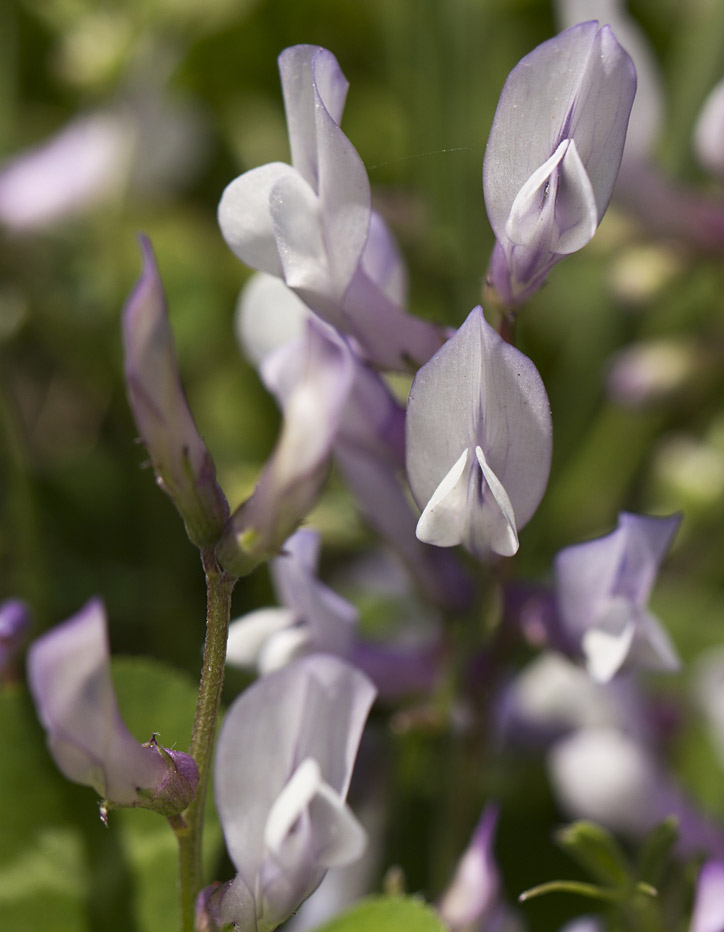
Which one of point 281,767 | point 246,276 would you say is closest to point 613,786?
point 281,767

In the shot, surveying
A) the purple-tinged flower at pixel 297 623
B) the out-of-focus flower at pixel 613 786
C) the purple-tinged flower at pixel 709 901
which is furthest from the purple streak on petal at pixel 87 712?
the out-of-focus flower at pixel 613 786

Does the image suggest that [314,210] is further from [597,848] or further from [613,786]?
[613,786]

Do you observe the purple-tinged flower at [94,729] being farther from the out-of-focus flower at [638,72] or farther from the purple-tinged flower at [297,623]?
the out-of-focus flower at [638,72]

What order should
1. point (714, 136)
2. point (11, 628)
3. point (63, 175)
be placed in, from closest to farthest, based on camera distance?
point (11, 628), point (714, 136), point (63, 175)

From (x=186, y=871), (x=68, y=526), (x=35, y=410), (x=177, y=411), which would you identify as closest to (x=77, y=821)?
(x=186, y=871)

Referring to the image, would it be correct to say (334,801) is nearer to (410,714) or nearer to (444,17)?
(410,714)

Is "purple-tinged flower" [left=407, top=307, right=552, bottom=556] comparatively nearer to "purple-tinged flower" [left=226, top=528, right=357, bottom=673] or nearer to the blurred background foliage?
"purple-tinged flower" [left=226, top=528, right=357, bottom=673]

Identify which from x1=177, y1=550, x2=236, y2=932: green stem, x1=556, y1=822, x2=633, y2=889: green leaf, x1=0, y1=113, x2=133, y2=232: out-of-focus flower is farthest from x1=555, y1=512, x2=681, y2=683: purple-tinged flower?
x1=0, y1=113, x2=133, y2=232: out-of-focus flower
